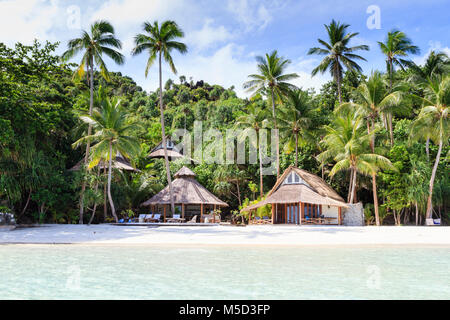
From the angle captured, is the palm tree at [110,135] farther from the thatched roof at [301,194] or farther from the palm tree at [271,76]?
the palm tree at [271,76]

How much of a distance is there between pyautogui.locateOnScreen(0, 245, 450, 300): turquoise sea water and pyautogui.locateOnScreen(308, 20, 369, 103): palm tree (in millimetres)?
17701

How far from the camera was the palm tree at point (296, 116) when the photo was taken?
26.0 metres

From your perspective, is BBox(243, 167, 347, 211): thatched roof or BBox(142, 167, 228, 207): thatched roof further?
BBox(142, 167, 228, 207): thatched roof

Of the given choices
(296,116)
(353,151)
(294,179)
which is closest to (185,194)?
(294,179)

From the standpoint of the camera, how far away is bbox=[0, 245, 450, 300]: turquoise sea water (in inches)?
239

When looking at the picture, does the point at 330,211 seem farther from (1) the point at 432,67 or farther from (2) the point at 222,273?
(2) the point at 222,273

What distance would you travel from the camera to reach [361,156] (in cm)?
2048

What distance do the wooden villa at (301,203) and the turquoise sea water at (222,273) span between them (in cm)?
858

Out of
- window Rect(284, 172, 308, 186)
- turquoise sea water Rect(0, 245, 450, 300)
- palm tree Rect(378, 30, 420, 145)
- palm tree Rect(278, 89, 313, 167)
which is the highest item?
palm tree Rect(378, 30, 420, 145)

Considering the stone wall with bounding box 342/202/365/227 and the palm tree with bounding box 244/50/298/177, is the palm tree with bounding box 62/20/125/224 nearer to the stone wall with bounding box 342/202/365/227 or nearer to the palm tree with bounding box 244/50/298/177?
the palm tree with bounding box 244/50/298/177

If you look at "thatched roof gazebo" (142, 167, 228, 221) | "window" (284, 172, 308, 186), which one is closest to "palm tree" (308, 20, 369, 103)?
"window" (284, 172, 308, 186)

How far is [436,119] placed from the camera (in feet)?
67.3

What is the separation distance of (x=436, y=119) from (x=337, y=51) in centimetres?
857

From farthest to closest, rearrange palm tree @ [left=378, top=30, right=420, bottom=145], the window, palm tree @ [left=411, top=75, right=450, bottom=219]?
palm tree @ [left=378, top=30, right=420, bottom=145]
the window
palm tree @ [left=411, top=75, right=450, bottom=219]
